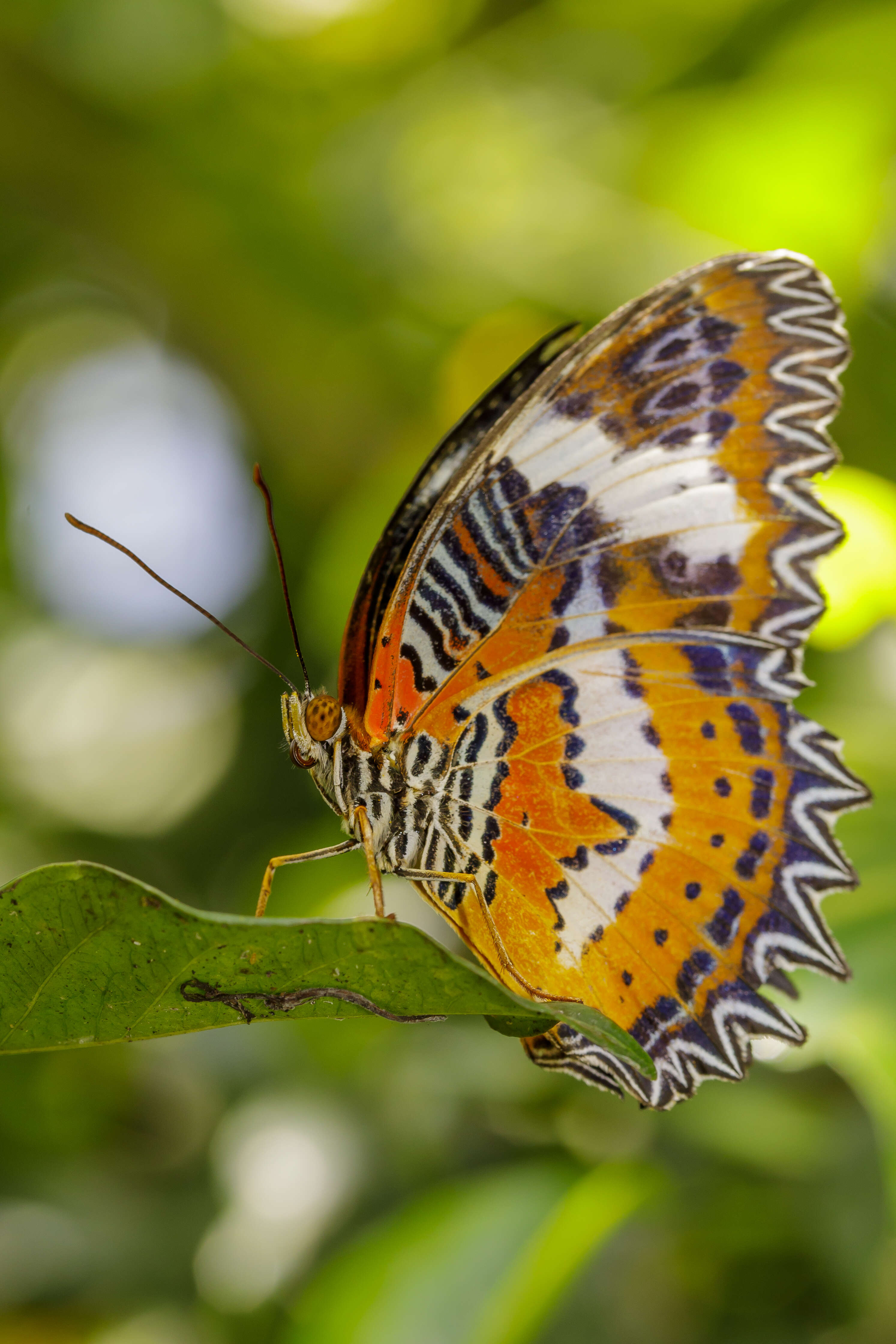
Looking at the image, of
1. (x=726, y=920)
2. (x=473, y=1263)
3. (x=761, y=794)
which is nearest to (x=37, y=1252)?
(x=473, y=1263)

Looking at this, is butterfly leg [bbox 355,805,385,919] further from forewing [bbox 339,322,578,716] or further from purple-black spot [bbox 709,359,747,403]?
purple-black spot [bbox 709,359,747,403]

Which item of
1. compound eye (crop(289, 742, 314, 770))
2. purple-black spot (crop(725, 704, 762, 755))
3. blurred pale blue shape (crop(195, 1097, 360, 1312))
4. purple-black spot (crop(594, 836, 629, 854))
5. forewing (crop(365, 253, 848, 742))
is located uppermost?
forewing (crop(365, 253, 848, 742))

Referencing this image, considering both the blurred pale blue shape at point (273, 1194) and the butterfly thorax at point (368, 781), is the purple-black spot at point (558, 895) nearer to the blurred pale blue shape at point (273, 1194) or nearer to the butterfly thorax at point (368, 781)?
the butterfly thorax at point (368, 781)

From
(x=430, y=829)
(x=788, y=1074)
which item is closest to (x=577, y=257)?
(x=430, y=829)

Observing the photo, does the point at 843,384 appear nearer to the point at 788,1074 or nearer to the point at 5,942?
the point at 788,1074

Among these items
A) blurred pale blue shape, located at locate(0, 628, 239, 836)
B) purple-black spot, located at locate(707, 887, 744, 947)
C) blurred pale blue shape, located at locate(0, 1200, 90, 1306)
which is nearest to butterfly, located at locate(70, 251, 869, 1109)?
purple-black spot, located at locate(707, 887, 744, 947)

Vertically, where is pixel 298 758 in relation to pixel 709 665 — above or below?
below

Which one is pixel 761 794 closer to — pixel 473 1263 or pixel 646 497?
pixel 646 497
